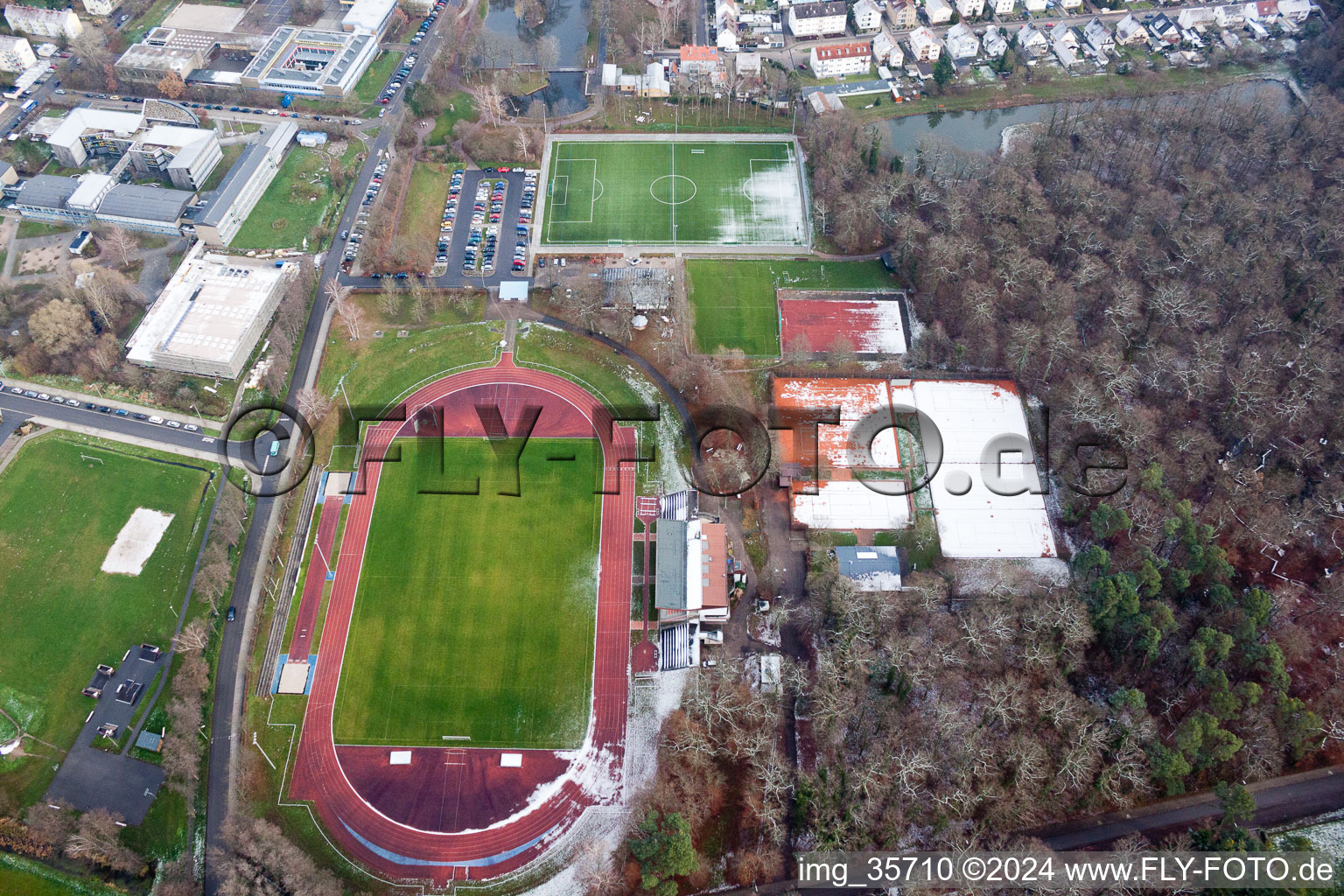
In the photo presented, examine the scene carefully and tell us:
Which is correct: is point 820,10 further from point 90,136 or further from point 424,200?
point 90,136

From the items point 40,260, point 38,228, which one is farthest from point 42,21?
point 40,260

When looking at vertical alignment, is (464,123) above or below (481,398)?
above

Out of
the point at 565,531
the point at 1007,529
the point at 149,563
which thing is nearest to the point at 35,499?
the point at 149,563

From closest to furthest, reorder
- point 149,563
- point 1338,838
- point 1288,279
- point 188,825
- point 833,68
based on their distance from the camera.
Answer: point 1338,838
point 188,825
point 149,563
point 1288,279
point 833,68

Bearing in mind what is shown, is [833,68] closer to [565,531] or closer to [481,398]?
[481,398]

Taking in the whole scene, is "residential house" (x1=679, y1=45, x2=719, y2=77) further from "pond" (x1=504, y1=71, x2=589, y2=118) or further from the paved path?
Result: the paved path

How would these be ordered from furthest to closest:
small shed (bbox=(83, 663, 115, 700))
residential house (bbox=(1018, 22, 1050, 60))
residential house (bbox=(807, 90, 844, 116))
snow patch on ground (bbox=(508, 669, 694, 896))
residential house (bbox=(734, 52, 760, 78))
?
residential house (bbox=(1018, 22, 1050, 60))
residential house (bbox=(734, 52, 760, 78))
residential house (bbox=(807, 90, 844, 116))
small shed (bbox=(83, 663, 115, 700))
snow patch on ground (bbox=(508, 669, 694, 896))

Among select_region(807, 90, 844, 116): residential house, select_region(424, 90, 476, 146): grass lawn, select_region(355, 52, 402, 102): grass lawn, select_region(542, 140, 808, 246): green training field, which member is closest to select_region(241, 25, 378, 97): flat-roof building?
select_region(355, 52, 402, 102): grass lawn
